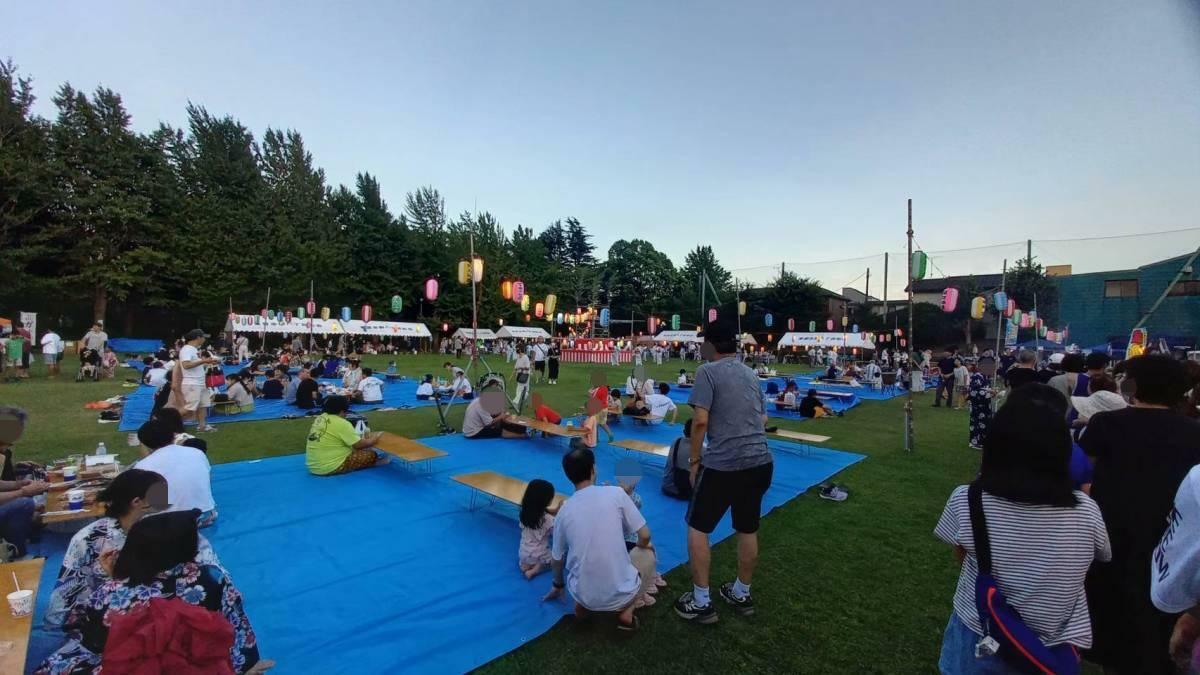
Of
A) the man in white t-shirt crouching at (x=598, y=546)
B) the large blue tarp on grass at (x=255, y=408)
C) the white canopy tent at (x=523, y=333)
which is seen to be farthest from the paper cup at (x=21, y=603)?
the white canopy tent at (x=523, y=333)

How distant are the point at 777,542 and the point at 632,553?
2.02m

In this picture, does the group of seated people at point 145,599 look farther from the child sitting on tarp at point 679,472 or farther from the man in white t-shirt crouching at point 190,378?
the man in white t-shirt crouching at point 190,378

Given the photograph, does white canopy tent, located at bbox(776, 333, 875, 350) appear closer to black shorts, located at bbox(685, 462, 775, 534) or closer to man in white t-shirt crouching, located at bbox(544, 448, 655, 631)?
black shorts, located at bbox(685, 462, 775, 534)

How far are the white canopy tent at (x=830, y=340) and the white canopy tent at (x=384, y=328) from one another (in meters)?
28.1

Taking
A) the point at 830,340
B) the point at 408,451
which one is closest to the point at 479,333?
the point at 830,340

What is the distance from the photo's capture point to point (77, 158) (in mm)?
27484

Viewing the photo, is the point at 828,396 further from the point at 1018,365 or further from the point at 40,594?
the point at 40,594

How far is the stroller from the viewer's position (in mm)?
15852

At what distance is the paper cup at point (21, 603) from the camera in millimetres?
2346

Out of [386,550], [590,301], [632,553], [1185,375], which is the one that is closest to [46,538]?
[386,550]

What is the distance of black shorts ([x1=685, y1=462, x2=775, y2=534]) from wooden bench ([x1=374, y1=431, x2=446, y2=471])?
419 centimetres

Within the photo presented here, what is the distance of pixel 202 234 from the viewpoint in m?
32.2

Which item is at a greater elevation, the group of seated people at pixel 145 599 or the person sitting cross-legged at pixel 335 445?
the group of seated people at pixel 145 599

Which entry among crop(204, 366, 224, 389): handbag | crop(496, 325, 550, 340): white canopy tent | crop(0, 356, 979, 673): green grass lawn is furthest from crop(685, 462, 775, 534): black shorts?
crop(496, 325, 550, 340): white canopy tent
